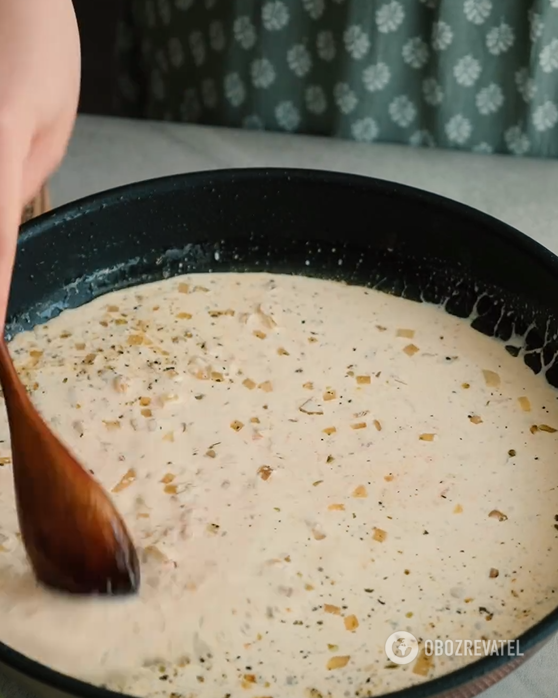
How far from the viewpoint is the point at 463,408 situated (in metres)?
1.00

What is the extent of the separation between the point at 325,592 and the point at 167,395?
0.95ft

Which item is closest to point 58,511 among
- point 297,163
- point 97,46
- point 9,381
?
point 9,381

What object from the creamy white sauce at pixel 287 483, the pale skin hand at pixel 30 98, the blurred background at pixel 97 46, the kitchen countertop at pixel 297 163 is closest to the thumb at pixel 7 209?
the pale skin hand at pixel 30 98

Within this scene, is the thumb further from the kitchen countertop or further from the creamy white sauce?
the kitchen countertop

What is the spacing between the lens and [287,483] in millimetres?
918

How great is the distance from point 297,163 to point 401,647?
2.57 ft

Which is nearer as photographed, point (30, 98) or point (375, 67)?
point (30, 98)

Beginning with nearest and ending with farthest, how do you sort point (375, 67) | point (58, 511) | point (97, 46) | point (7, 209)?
point (7, 209), point (58, 511), point (375, 67), point (97, 46)

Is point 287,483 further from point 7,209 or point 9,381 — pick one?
point 7,209

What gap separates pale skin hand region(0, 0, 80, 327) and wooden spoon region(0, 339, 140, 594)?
0.12 m

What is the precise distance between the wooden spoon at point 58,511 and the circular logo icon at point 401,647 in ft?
0.75

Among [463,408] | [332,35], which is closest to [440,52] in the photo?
[332,35]

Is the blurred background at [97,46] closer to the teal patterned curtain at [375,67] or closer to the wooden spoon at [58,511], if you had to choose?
the teal patterned curtain at [375,67]

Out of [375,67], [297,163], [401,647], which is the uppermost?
[375,67]
